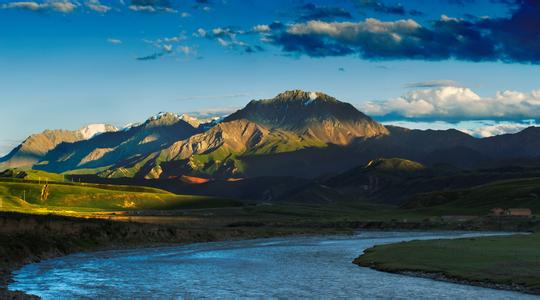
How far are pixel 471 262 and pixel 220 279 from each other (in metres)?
29.2

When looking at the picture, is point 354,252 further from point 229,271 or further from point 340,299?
point 340,299

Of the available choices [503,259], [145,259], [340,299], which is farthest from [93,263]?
[503,259]

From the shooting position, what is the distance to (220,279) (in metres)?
69.8

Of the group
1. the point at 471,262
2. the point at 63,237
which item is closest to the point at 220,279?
the point at 471,262

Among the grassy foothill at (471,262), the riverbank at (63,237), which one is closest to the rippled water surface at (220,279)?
the grassy foothill at (471,262)

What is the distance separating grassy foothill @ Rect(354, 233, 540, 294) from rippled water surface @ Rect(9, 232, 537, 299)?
2.82 metres

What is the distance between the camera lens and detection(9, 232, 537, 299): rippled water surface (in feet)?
190

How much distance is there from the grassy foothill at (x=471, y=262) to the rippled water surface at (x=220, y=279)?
282 cm

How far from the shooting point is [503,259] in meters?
75.8

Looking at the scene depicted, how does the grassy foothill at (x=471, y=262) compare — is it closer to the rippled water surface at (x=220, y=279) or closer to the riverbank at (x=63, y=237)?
the rippled water surface at (x=220, y=279)

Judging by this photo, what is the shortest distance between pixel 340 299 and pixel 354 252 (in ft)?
178

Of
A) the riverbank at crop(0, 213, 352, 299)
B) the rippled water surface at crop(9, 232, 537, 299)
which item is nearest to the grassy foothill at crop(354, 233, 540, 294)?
the rippled water surface at crop(9, 232, 537, 299)

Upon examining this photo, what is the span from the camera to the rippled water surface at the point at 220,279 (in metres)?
57.8

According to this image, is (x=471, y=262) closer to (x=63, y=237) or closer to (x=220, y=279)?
(x=220, y=279)
